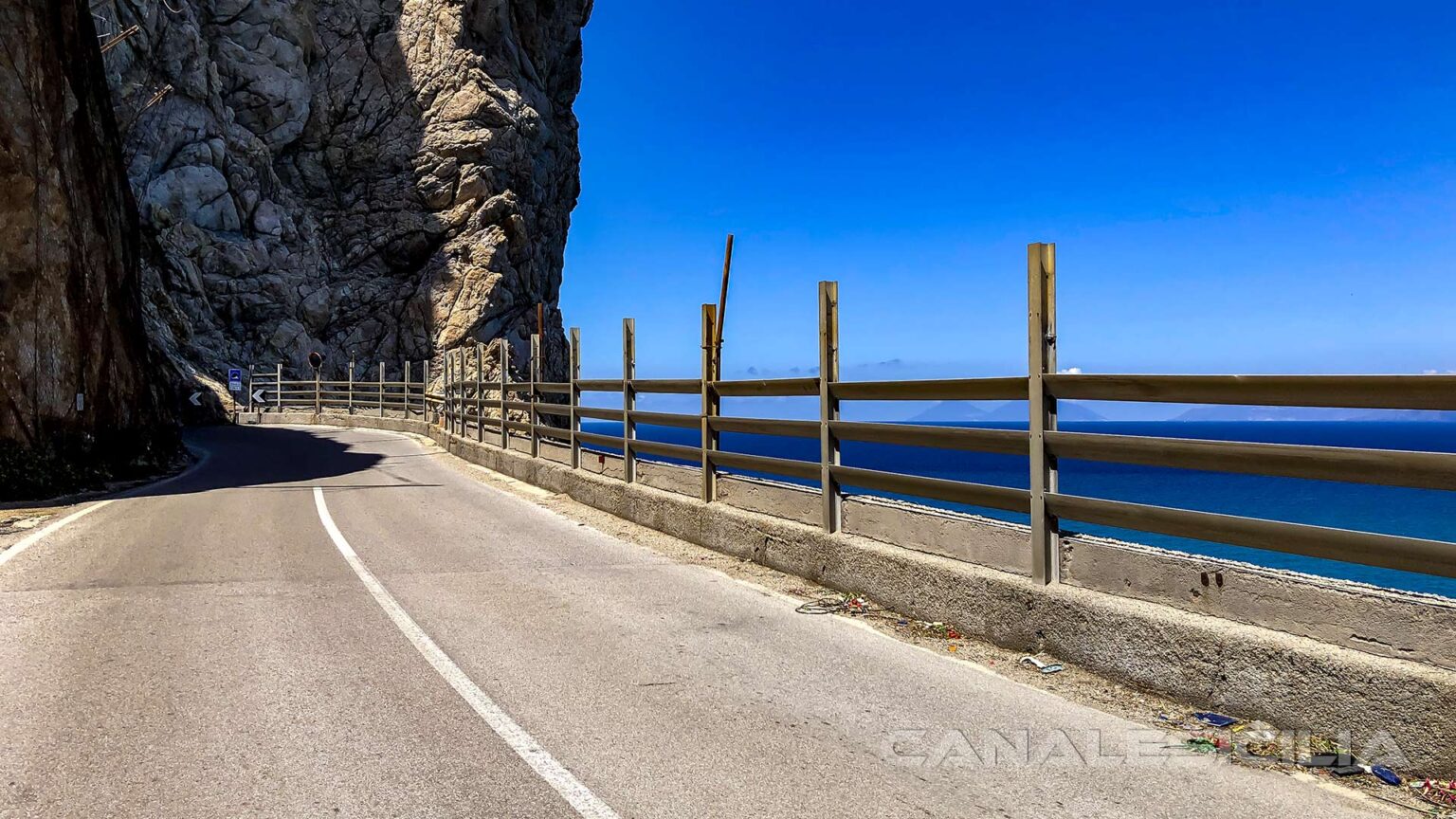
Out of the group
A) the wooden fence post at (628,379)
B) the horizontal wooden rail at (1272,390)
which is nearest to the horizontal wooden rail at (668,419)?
the wooden fence post at (628,379)

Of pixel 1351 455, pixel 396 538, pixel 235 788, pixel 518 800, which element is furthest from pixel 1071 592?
pixel 396 538

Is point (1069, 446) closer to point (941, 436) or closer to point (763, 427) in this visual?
point (941, 436)

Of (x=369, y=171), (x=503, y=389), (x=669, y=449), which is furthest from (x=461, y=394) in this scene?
(x=369, y=171)

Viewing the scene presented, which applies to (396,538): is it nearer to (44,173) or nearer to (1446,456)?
(1446,456)

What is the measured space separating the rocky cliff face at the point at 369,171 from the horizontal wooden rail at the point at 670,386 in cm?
5643

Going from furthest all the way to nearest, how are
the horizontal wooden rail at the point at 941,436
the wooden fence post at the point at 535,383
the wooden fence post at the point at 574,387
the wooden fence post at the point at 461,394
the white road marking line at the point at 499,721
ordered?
the wooden fence post at the point at 461,394
the wooden fence post at the point at 535,383
the wooden fence post at the point at 574,387
the horizontal wooden rail at the point at 941,436
the white road marking line at the point at 499,721

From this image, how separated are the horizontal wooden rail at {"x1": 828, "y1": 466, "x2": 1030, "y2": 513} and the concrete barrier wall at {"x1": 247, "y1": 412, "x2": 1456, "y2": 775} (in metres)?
0.16

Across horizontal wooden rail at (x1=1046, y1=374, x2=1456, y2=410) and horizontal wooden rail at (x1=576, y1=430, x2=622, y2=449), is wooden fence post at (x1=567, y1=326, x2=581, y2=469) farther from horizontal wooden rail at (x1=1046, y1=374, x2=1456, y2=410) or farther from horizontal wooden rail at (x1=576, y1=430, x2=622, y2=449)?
horizontal wooden rail at (x1=1046, y1=374, x2=1456, y2=410)

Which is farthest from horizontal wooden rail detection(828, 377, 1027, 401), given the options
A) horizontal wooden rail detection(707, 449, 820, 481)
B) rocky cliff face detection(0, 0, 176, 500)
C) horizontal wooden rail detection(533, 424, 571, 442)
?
rocky cliff face detection(0, 0, 176, 500)

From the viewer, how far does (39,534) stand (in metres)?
10.6

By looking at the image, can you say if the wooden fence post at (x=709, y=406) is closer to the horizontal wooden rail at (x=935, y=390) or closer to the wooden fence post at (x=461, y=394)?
the horizontal wooden rail at (x=935, y=390)

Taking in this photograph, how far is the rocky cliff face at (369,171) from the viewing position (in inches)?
2421

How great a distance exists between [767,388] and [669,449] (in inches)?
98.4

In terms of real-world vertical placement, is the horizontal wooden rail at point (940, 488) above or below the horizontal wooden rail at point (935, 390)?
below
